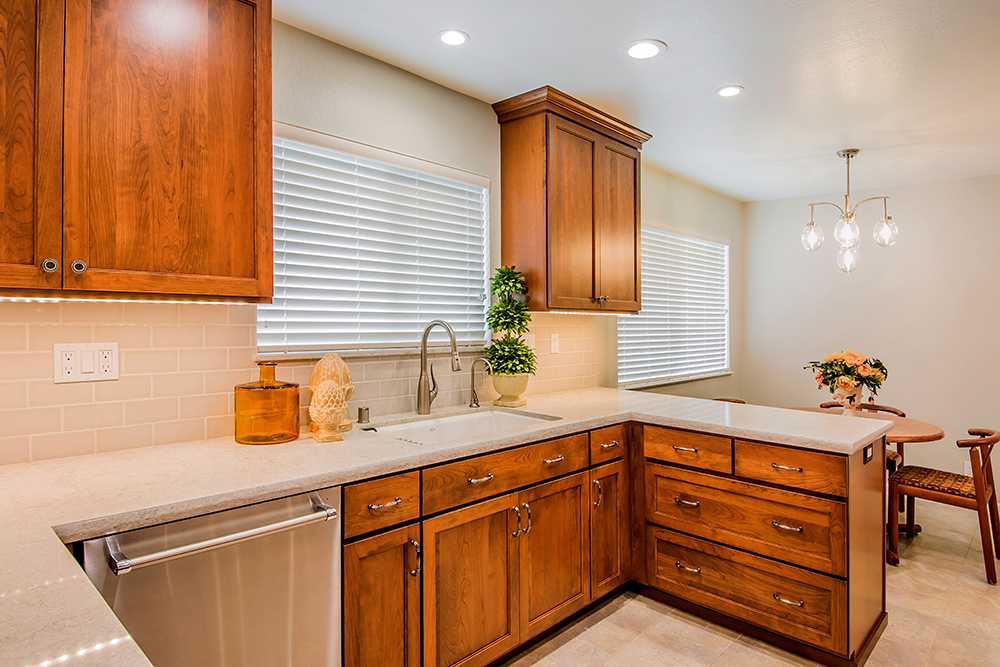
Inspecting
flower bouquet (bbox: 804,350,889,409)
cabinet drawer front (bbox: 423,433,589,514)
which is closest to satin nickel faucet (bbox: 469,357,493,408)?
cabinet drawer front (bbox: 423,433,589,514)

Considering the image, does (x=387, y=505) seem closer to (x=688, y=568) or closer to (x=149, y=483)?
(x=149, y=483)

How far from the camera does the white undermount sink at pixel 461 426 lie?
242 centimetres

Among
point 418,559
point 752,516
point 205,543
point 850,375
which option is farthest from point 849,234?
point 205,543

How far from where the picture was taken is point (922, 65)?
249 cm

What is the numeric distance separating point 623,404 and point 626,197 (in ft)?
4.14

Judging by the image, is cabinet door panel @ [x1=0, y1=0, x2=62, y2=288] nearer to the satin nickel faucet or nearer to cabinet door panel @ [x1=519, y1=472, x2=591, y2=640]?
cabinet door panel @ [x1=519, y1=472, x2=591, y2=640]

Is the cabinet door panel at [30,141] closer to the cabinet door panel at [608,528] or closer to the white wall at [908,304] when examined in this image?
the cabinet door panel at [608,528]

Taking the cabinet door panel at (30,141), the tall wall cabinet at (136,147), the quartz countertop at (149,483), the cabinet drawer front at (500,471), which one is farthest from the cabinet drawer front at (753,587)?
the cabinet door panel at (30,141)

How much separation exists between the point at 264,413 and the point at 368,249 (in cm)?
88

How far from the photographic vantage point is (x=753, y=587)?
A: 7.55 feet

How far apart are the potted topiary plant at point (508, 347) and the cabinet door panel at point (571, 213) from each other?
0.19 meters

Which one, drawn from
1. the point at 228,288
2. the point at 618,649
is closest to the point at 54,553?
the point at 228,288

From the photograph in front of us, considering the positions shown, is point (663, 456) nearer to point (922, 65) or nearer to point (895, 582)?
point (895, 582)

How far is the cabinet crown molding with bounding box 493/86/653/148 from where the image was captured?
2.81 meters
